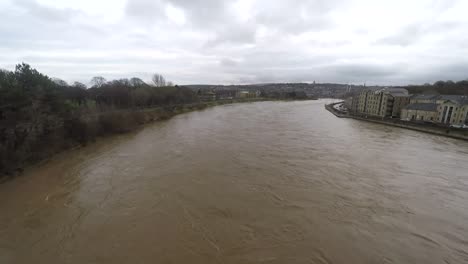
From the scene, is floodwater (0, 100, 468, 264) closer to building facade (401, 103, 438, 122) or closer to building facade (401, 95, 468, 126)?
building facade (401, 95, 468, 126)

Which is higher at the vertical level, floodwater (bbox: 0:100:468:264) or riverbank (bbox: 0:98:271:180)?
riverbank (bbox: 0:98:271:180)

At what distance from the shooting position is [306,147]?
13.4 metres

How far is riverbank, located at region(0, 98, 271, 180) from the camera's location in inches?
363

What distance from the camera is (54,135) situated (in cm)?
1214

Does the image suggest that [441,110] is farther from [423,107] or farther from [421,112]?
[423,107]

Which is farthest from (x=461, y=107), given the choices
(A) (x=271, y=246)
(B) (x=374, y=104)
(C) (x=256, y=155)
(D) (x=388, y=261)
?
(A) (x=271, y=246)

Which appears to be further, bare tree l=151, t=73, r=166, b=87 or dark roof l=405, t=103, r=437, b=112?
bare tree l=151, t=73, r=166, b=87

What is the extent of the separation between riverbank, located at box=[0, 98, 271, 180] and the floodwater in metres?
0.65

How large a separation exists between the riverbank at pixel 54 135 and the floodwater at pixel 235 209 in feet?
2.13

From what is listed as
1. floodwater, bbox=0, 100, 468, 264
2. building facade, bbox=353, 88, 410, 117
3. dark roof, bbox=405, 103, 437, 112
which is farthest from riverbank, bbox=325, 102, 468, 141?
floodwater, bbox=0, 100, 468, 264

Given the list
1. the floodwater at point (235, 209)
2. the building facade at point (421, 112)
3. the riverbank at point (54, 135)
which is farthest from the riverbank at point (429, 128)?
the riverbank at point (54, 135)

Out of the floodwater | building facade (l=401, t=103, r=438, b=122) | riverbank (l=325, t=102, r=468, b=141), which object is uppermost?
building facade (l=401, t=103, r=438, b=122)

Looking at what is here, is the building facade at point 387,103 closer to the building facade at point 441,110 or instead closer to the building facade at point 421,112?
the building facade at point 441,110

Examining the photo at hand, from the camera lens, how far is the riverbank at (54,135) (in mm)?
9211
